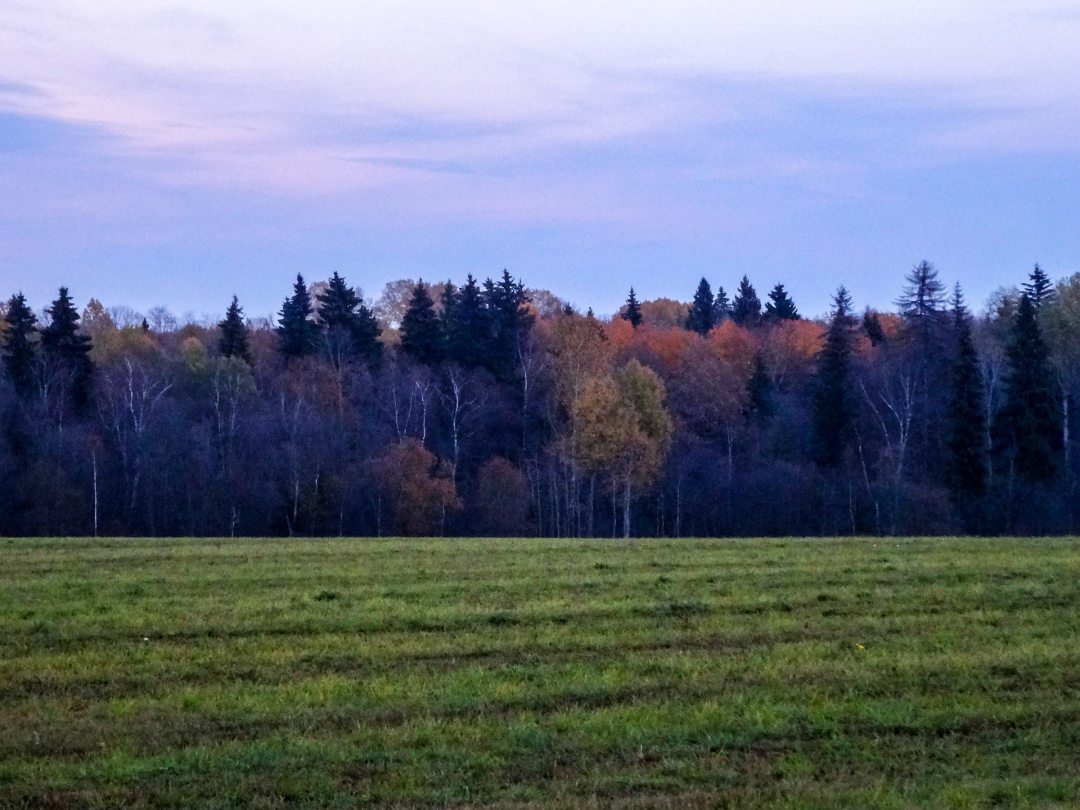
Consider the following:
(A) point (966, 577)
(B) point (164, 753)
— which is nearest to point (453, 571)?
(A) point (966, 577)

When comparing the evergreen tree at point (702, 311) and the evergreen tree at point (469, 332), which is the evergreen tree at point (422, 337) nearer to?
the evergreen tree at point (469, 332)

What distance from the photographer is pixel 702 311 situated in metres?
118

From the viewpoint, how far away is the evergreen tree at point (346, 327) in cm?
8038

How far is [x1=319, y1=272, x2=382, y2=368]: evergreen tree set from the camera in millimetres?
80375

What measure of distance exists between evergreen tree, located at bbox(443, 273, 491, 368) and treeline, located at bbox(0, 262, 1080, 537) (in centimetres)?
16

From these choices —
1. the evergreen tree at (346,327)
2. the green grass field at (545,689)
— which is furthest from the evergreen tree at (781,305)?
the green grass field at (545,689)

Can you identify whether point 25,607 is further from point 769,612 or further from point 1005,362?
point 1005,362

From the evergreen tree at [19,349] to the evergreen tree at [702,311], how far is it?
5821 cm

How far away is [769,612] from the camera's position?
16.5 meters

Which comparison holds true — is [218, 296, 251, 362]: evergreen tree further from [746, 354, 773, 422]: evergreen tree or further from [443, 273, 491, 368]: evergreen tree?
[746, 354, 773, 422]: evergreen tree

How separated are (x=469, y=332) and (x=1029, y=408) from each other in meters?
34.8

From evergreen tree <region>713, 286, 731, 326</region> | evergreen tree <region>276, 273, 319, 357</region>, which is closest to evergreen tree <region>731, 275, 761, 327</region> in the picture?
evergreen tree <region>713, 286, 731, 326</region>

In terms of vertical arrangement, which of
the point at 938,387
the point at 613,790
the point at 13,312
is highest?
the point at 13,312

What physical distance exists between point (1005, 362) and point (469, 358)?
32805mm
